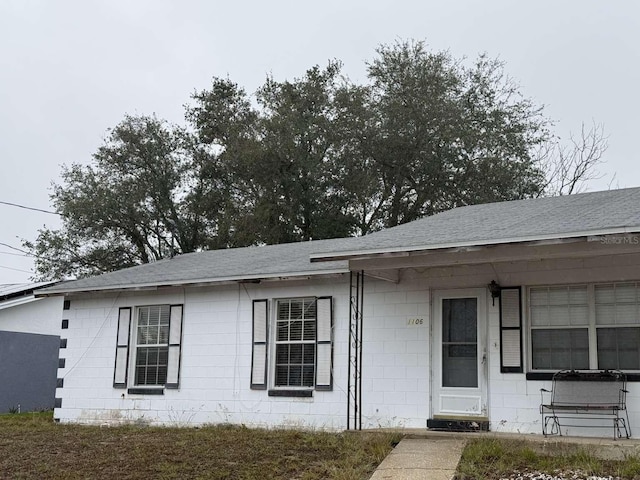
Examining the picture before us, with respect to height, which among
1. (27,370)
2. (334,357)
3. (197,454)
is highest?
(334,357)

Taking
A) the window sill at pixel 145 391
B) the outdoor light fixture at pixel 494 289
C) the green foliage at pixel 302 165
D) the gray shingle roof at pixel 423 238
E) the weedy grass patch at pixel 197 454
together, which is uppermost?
the green foliage at pixel 302 165

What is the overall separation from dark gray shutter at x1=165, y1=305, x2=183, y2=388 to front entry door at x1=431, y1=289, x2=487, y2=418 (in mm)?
4917

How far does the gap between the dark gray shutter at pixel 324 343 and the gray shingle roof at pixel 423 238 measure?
0.62 meters

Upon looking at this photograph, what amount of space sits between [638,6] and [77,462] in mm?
18453

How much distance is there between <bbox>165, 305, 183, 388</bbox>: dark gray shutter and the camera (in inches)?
541

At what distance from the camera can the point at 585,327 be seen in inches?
406

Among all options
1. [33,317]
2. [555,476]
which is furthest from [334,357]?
[33,317]

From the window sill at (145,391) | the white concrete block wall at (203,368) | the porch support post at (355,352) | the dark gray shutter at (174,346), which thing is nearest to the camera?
the porch support post at (355,352)

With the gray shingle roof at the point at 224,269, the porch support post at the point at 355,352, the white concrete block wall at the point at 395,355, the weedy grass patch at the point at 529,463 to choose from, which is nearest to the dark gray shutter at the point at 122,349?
the gray shingle roof at the point at 224,269

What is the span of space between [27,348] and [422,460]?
13482mm

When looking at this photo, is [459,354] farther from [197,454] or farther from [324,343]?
[197,454]

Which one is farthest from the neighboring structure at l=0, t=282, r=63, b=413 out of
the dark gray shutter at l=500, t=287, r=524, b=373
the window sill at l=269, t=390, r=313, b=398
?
the dark gray shutter at l=500, t=287, r=524, b=373

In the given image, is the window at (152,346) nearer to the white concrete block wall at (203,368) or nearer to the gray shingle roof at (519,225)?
the white concrete block wall at (203,368)

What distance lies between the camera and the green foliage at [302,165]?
89.6 feet
